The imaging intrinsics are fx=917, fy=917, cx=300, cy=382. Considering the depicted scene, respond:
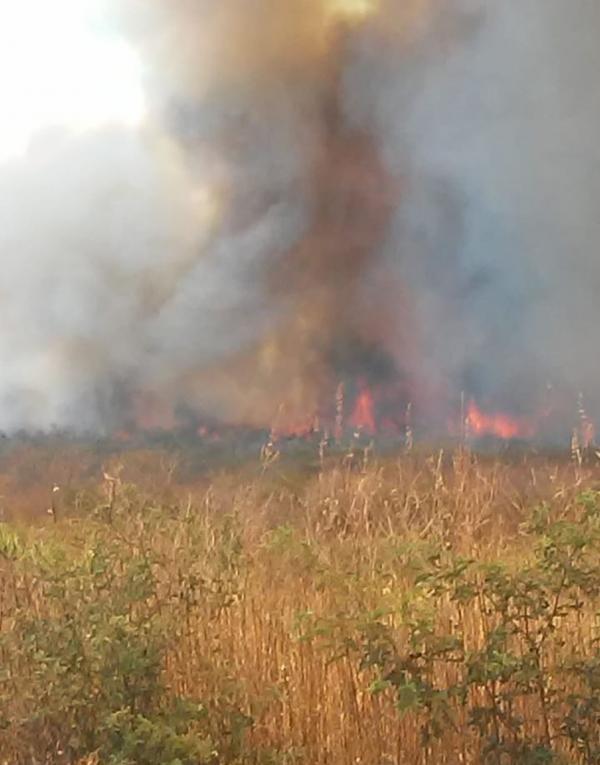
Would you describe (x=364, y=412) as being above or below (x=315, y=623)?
above

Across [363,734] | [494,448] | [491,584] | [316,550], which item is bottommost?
[363,734]

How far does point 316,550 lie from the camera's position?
10.3 ft

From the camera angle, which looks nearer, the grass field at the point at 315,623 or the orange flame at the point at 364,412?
the grass field at the point at 315,623

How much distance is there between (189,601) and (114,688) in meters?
0.44

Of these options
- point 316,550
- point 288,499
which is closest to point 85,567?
point 316,550

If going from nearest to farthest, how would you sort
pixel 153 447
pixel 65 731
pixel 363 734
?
pixel 65 731
pixel 363 734
pixel 153 447

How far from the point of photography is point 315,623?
2693 millimetres

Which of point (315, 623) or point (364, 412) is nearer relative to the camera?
point (315, 623)

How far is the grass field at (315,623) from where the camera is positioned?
2.35 m

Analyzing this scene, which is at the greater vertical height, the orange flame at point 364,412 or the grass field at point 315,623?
the orange flame at point 364,412

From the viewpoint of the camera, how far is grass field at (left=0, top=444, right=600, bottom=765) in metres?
2.35

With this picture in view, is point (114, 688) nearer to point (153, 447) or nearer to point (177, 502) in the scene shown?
point (177, 502)

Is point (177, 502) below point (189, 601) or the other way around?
the other way around

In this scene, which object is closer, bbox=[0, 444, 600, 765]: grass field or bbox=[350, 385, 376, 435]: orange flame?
bbox=[0, 444, 600, 765]: grass field
